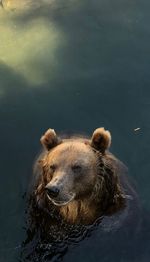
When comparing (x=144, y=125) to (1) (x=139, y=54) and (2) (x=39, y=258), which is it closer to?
(1) (x=139, y=54)

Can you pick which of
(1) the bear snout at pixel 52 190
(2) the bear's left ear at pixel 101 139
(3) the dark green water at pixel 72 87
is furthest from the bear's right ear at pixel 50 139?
(3) the dark green water at pixel 72 87

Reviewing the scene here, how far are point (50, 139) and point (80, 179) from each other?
2.02ft

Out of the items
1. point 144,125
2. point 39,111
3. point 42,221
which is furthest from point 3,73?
point 42,221

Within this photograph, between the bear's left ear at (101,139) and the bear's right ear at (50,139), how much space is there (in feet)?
1.35

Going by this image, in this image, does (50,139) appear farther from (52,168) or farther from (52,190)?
(52,190)

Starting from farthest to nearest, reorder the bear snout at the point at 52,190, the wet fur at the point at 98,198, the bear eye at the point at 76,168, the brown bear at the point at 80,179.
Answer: the wet fur at the point at 98,198 < the bear eye at the point at 76,168 < the brown bear at the point at 80,179 < the bear snout at the point at 52,190

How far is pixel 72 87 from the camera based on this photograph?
9742 millimetres

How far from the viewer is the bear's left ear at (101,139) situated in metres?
7.29

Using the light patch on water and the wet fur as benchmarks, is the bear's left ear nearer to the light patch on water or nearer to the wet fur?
the wet fur

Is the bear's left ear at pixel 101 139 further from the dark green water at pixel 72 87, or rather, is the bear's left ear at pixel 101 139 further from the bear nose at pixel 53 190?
the dark green water at pixel 72 87

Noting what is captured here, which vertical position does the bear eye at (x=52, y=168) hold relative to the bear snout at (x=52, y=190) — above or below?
above

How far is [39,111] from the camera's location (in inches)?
373

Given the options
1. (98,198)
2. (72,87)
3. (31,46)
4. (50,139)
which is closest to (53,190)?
(50,139)

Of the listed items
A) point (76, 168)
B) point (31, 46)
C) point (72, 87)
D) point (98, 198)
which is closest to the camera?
point (76, 168)
